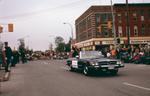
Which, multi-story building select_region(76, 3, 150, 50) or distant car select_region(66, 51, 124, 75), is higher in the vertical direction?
multi-story building select_region(76, 3, 150, 50)

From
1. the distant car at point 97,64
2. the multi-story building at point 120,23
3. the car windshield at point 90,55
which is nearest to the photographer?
the distant car at point 97,64

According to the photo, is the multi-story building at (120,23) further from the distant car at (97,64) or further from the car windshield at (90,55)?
the distant car at (97,64)

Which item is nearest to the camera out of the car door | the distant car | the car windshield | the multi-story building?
the distant car

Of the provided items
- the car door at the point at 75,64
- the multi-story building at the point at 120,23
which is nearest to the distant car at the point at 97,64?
the car door at the point at 75,64

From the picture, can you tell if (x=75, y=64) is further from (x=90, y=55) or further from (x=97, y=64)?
(x=97, y=64)

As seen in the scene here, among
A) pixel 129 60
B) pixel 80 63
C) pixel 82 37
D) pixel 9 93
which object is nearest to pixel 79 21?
pixel 82 37

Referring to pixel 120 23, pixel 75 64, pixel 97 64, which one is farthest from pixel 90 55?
pixel 120 23

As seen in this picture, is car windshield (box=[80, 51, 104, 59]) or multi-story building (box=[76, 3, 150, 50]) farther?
multi-story building (box=[76, 3, 150, 50])

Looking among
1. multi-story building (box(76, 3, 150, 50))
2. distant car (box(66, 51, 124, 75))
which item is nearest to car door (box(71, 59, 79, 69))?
distant car (box(66, 51, 124, 75))

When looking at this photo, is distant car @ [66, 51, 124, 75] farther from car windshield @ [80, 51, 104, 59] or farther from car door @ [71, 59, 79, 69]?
car door @ [71, 59, 79, 69]

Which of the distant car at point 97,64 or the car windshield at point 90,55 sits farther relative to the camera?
the car windshield at point 90,55

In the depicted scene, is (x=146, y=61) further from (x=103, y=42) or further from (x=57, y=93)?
(x=103, y=42)

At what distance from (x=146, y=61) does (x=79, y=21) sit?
62342mm

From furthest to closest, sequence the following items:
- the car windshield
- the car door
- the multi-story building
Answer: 1. the multi-story building
2. the car door
3. the car windshield
